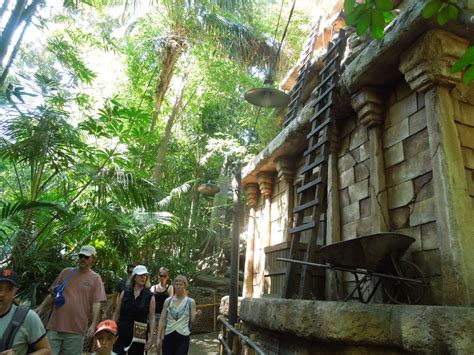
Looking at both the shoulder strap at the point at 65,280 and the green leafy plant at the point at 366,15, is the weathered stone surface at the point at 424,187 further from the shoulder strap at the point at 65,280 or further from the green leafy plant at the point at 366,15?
the shoulder strap at the point at 65,280

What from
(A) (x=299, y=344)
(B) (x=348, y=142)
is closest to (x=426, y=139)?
(B) (x=348, y=142)

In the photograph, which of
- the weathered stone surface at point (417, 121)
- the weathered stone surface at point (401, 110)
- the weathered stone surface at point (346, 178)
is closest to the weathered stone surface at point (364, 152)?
the weathered stone surface at point (346, 178)

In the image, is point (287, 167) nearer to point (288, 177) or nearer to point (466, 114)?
point (288, 177)

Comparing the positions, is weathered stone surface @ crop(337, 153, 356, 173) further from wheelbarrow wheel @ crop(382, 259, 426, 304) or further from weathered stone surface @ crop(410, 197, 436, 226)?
wheelbarrow wheel @ crop(382, 259, 426, 304)

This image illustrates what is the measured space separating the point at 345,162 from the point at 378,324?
214 cm

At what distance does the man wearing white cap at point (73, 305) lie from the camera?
343 centimetres

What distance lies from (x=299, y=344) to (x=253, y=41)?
1096 cm

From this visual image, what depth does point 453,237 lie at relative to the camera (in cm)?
262

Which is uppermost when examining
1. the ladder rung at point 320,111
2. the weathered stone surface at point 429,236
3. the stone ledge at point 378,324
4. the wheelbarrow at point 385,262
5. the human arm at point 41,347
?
the ladder rung at point 320,111

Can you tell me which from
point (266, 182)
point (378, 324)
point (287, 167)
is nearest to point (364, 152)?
point (287, 167)

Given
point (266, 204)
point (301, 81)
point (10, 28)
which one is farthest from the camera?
point (301, 81)

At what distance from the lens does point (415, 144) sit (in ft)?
10.7

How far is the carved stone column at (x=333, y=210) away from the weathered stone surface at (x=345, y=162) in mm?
56

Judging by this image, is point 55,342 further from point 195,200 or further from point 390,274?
point 195,200
